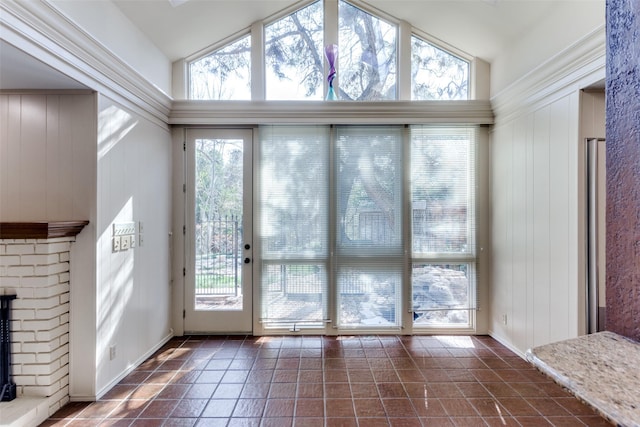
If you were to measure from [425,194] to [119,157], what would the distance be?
3010 mm

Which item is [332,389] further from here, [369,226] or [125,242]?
[125,242]

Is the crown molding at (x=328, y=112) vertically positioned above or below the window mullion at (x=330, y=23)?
below

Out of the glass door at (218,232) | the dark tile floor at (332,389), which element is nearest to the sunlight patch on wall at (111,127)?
the glass door at (218,232)

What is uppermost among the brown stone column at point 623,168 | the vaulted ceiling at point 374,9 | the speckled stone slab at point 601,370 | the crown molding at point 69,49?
the vaulted ceiling at point 374,9

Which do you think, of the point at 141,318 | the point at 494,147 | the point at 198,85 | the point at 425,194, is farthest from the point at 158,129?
the point at 494,147

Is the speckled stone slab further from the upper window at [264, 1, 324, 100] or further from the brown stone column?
the upper window at [264, 1, 324, 100]

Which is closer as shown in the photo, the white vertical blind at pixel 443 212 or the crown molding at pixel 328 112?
the crown molding at pixel 328 112

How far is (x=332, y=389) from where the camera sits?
8.37ft

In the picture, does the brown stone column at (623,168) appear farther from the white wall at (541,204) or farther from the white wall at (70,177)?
the white wall at (70,177)

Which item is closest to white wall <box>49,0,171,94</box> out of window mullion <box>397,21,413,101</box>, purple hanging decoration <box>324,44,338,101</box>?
purple hanging decoration <box>324,44,338,101</box>

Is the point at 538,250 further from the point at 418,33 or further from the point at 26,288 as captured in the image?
the point at 26,288

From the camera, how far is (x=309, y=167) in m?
3.67

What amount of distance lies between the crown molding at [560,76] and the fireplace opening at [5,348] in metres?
4.24

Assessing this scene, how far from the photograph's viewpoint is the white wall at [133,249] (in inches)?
98.0
